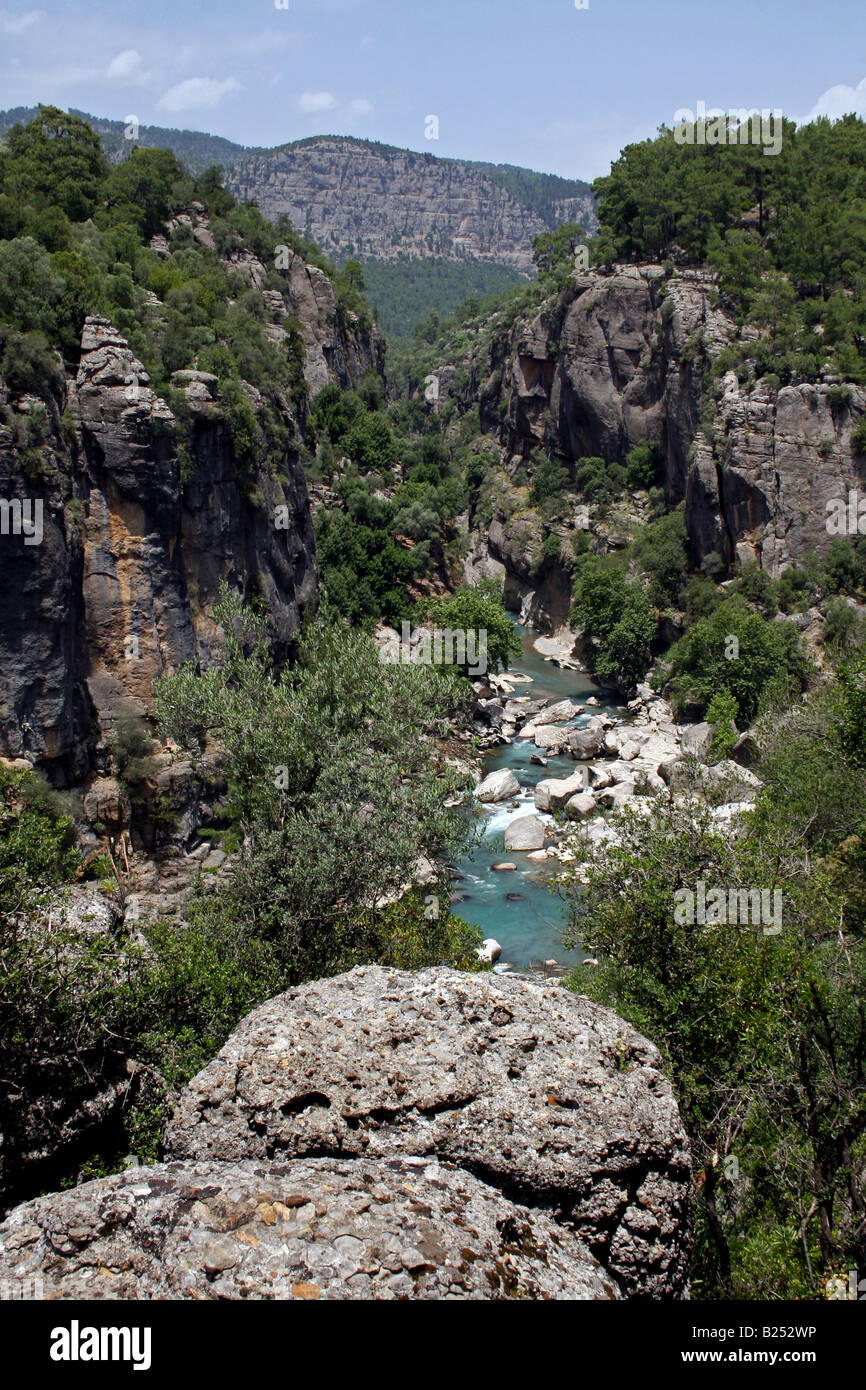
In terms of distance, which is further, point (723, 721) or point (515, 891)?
point (723, 721)

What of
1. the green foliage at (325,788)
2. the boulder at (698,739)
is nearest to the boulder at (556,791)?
the boulder at (698,739)

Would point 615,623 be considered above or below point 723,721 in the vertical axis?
above

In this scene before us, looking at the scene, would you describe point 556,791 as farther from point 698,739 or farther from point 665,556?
point 665,556

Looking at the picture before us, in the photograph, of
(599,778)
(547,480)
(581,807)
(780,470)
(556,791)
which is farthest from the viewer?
(547,480)

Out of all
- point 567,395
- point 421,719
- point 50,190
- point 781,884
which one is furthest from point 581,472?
point 781,884

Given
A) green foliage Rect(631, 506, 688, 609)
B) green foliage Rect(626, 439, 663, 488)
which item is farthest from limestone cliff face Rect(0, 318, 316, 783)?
green foliage Rect(626, 439, 663, 488)

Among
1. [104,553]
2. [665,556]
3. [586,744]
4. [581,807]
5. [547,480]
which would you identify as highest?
[547,480]

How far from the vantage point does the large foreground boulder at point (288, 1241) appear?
16.7 feet

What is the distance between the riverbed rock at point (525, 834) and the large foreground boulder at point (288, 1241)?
82.9ft

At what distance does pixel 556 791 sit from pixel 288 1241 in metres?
30.0

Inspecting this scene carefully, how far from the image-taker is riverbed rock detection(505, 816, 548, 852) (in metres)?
31.3

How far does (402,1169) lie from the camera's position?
6277 mm

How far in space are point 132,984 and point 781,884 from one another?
29.9ft

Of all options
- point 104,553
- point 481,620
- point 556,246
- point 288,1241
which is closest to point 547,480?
point 556,246
